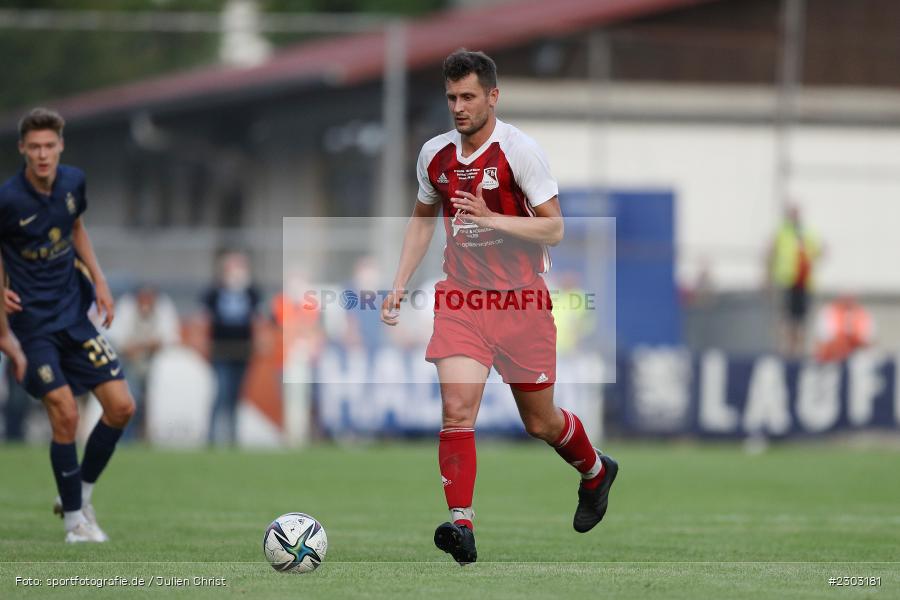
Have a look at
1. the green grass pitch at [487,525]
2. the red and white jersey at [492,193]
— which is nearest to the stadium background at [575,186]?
the green grass pitch at [487,525]

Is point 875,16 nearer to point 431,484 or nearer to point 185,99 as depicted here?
point 185,99

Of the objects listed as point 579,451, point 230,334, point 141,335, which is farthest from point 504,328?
point 141,335

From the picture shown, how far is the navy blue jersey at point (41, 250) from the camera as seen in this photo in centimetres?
887

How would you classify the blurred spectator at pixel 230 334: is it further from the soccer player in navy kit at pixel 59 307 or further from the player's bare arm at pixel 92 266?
the soccer player in navy kit at pixel 59 307

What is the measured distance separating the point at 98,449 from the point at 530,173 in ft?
10.8

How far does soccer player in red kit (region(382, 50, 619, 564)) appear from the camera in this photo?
750 cm

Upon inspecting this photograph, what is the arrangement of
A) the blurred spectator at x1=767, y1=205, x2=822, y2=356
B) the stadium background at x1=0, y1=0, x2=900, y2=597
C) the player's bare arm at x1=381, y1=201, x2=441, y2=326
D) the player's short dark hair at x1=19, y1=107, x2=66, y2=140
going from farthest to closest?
the blurred spectator at x1=767, y1=205, x2=822, y2=356, the stadium background at x1=0, y1=0, x2=900, y2=597, the player's short dark hair at x1=19, y1=107, x2=66, y2=140, the player's bare arm at x1=381, y1=201, x2=441, y2=326

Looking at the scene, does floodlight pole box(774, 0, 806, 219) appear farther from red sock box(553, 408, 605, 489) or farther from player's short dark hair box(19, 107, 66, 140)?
player's short dark hair box(19, 107, 66, 140)

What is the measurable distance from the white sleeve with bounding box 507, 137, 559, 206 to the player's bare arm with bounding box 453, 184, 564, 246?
43 mm

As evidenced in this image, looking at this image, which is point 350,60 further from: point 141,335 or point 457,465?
point 457,465

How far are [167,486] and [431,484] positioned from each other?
2238 millimetres

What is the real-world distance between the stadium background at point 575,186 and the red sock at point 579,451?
744 centimetres

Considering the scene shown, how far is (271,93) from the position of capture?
22797 mm

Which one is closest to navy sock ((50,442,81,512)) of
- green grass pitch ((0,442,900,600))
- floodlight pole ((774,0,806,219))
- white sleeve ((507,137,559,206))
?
green grass pitch ((0,442,900,600))
